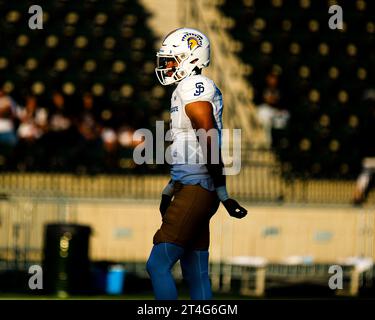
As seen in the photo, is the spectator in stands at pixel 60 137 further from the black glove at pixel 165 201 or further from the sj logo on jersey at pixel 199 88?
the sj logo on jersey at pixel 199 88

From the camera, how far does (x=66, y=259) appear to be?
13.3 meters

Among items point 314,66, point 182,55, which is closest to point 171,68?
point 182,55

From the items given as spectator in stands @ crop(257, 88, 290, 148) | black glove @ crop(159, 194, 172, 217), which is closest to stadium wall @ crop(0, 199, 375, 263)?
spectator in stands @ crop(257, 88, 290, 148)

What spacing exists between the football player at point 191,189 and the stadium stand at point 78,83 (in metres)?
9.26

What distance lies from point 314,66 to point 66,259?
8.54 meters

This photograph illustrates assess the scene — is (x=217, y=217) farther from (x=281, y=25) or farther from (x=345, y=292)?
(x=281, y=25)

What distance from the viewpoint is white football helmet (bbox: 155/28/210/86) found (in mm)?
7254

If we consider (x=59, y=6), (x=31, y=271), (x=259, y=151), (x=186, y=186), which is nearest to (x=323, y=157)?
(x=259, y=151)

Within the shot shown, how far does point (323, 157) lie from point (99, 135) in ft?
13.3

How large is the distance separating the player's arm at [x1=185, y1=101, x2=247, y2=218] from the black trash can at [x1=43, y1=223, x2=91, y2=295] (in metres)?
6.52

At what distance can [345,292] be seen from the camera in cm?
1466

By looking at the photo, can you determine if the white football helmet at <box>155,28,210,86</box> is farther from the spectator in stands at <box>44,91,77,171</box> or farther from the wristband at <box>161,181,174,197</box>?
the spectator in stands at <box>44,91,77,171</box>

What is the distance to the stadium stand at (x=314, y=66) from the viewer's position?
Result: 1906 cm

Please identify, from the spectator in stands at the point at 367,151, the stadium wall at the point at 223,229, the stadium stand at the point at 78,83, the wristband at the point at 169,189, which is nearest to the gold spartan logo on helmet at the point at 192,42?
the wristband at the point at 169,189
